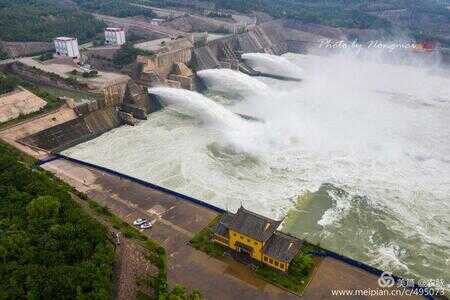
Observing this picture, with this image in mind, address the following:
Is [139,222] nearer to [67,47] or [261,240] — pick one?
[261,240]

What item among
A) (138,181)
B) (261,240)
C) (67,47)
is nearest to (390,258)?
(261,240)

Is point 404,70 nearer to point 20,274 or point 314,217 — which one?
point 314,217

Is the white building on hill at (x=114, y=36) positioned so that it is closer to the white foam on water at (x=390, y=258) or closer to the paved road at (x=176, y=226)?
the paved road at (x=176, y=226)

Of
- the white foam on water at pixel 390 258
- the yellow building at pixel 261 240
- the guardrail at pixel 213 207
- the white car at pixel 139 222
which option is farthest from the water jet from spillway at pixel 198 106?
the yellow building at pixel 261 240

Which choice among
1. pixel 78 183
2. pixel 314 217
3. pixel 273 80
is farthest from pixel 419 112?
pixel 78 183

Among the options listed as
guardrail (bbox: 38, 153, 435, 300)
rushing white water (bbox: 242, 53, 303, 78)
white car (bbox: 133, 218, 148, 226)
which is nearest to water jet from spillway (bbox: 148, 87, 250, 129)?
guardrail (bbox: 38, 153, 435, 300)
